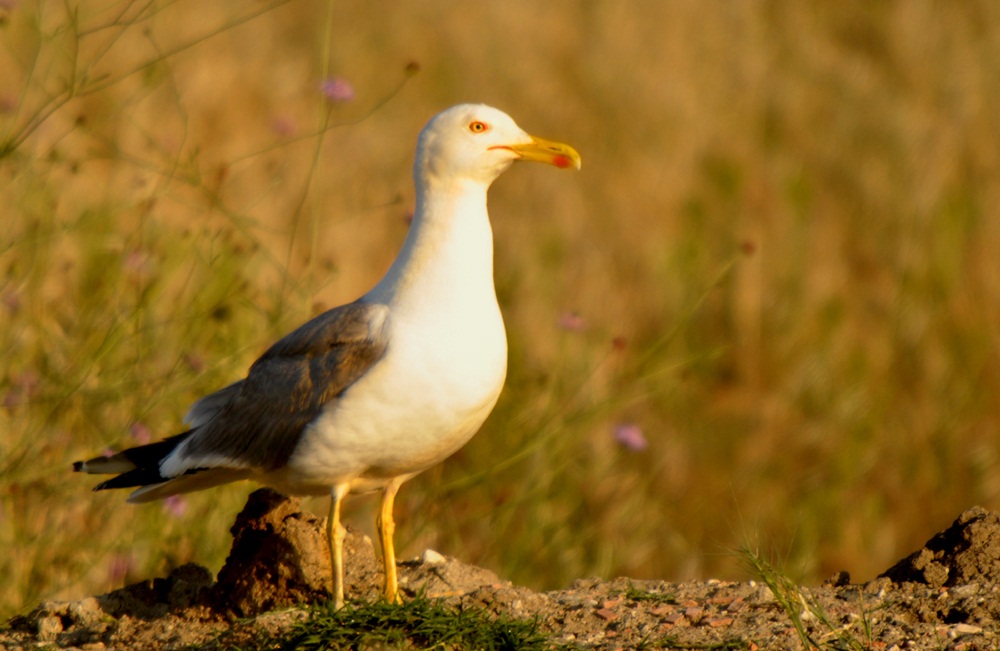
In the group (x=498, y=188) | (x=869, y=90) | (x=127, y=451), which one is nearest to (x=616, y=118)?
(x=498, y=188)

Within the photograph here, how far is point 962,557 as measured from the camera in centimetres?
442

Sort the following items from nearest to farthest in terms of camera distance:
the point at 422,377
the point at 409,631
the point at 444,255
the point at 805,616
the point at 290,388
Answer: the point at 409,631, the point at 805,616, the point at 422,377, the point at 444,255, the point at 290,388

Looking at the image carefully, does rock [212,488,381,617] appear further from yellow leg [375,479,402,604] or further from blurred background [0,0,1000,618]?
blurred background [0,0,1000,618]

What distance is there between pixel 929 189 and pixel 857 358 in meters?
1.63

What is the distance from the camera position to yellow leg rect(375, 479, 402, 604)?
4.48 metres

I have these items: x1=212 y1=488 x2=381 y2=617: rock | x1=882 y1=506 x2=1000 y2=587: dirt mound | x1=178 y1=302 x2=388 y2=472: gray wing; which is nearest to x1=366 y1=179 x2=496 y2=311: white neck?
x1=178 y1=302 x2=388 y2=472: gray wing

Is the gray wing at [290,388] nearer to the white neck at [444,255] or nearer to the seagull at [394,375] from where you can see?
the seagull at [394,375]

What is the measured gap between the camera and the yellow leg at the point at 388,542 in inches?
177

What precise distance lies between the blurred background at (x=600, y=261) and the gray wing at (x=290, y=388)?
0.86 metres

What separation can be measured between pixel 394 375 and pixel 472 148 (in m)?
0.84

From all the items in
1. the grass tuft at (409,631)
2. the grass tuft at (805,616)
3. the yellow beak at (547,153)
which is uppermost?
the yellow beak at (547,153)

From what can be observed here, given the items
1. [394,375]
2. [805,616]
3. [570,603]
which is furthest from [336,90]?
[805,616]

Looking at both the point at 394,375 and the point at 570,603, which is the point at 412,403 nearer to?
the point at 394,375

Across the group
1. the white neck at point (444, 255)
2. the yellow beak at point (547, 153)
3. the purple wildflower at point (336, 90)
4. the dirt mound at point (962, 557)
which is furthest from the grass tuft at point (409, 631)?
the purple wildflower at point (336, 90)
